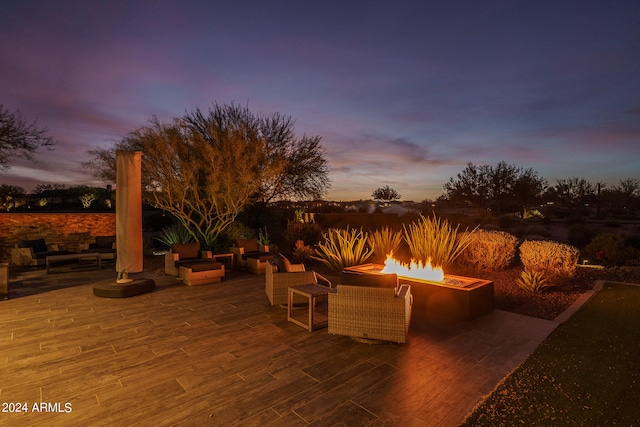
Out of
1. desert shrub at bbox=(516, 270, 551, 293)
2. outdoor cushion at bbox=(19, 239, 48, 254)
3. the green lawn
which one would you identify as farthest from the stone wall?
desert shrub at bbox=(516, 270, 551, 293)

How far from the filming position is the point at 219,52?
8836mm

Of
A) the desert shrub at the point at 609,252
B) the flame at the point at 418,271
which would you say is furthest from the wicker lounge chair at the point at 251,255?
the desert shrub at the point at 609,252

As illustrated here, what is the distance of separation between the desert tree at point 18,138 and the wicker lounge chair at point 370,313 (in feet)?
47.0

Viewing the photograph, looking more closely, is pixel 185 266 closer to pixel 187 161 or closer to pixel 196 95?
pixel 187 161

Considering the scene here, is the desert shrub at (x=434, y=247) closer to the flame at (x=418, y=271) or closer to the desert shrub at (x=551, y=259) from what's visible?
the flame at (x=418, y=271)

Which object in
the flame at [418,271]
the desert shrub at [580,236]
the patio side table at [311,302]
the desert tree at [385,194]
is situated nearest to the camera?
the patio side table at [311,302]

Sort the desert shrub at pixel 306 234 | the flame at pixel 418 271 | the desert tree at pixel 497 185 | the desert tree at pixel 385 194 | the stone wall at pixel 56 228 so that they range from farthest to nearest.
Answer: the desert tree at pixel 385 194 < the desert tree at pixel 497 185 < the desert shrub at pixel 306 234 < the stone wall at pixel 56 228 < the flame at pixel 418 271

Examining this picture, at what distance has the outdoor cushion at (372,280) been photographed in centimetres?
359

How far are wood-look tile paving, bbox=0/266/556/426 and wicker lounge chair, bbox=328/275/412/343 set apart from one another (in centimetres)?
17

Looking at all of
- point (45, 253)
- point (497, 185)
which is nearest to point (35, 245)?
point (45, 253)

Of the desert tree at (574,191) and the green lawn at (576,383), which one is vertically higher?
the desert tree at (574,191)

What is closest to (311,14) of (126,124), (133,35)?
(133,35)

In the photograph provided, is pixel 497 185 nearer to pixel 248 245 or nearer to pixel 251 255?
pixel 248 245

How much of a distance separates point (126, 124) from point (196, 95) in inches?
112
